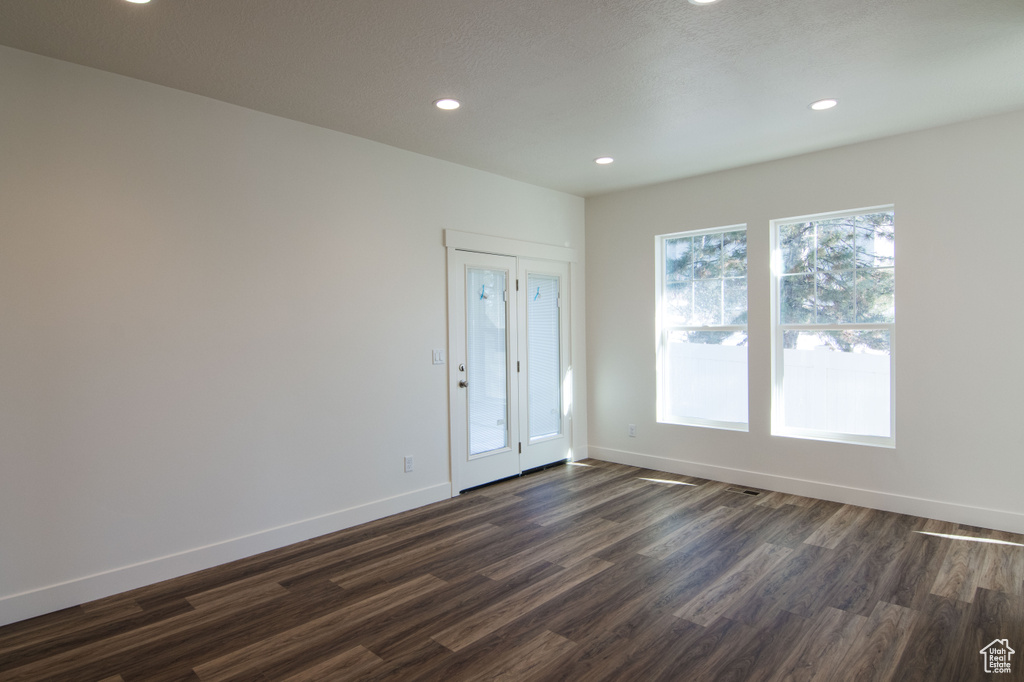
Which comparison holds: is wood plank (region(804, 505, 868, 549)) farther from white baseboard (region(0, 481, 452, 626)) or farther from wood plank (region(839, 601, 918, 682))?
white baseboard (region(0, 481, 452, 626))

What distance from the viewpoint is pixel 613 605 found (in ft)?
9.20

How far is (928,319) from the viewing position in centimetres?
398

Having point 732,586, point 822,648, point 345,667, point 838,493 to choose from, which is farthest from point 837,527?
point 345,667

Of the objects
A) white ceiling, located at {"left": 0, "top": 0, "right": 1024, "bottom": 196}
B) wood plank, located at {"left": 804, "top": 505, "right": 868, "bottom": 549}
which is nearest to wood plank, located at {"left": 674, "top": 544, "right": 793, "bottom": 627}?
wood plank, located at {"left": 804, "top": 505, "right": 868, "bottom": 549}

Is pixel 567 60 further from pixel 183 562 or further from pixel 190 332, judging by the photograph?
pixel 183 562

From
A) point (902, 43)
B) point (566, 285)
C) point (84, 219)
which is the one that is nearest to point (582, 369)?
point (566, 285)

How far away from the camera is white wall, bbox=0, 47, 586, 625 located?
109 inches

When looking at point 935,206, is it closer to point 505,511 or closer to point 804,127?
point 804,127

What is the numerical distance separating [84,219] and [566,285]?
12.9ft

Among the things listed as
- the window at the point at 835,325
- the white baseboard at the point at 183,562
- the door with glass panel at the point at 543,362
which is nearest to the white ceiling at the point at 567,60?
the window at the point at 835,325

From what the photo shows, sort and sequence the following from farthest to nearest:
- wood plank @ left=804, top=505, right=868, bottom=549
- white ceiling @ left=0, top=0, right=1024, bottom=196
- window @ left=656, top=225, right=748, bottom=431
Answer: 1. window @ left=656, top=225, right=748, bottom=431
2. wood plank @ left=804, top=505, right=868, bottom=549
3. white ceiling @ left=0, top=0, right=1024, bottom=196

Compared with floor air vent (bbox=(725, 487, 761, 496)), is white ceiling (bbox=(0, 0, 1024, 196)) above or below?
above

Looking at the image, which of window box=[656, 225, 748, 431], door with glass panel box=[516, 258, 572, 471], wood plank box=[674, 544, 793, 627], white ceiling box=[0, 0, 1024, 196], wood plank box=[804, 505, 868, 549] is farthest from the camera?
door with glass panel box=[516, 258, 572, 471]

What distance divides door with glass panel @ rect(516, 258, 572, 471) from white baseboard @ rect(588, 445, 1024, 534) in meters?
0.69
